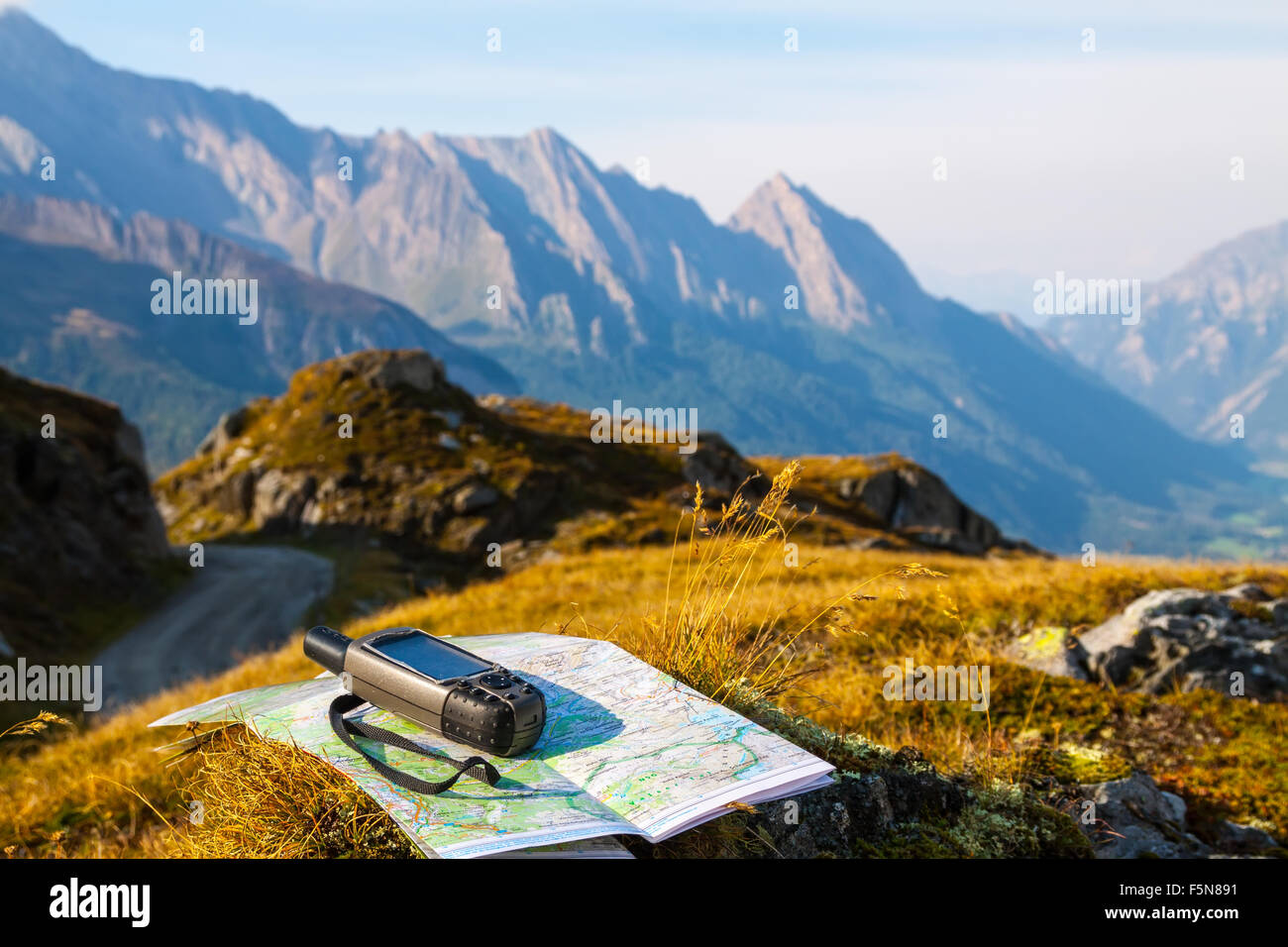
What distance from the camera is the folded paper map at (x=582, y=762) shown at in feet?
11.2

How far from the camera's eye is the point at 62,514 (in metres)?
40.6

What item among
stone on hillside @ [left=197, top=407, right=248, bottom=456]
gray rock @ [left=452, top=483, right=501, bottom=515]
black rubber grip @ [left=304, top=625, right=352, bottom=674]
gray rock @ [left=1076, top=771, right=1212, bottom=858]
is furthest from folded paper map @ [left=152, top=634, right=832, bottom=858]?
stone on hillside @ [left=197, top=407, right=248, bottom=456]

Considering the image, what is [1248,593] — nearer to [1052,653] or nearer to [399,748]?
[1052,653]

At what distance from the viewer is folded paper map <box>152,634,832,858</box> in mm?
3414

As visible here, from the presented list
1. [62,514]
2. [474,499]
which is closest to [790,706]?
[62,514]

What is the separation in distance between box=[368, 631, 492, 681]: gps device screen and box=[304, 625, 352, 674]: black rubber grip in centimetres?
31

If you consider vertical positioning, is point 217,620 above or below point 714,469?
below

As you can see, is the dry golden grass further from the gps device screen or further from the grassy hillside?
the gps device screen

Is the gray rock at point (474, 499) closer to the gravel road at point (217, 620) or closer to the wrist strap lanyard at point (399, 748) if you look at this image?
the gravel road at point (217, 620)

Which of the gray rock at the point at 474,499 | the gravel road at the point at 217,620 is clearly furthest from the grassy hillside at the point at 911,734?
the gray rock at the point at 474,499

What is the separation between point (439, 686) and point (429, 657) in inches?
13.8

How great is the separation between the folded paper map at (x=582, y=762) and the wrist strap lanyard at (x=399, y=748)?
0.15 ft

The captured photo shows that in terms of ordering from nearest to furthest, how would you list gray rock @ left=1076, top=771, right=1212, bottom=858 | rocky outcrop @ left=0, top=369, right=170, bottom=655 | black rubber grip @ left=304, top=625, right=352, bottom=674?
black rubber grip @ left=304, top=625, right=352, bottom=674
gray rock @ left=1076, top=771, right=1212, bottom=858
rocky outcrop @ left=0, top=369, right=170, bottom=655
